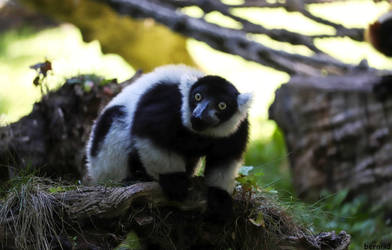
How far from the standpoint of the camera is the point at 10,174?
17.3 feet

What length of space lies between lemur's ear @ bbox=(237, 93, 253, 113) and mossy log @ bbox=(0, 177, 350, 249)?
0.67 metres

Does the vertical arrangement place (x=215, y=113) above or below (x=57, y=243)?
above

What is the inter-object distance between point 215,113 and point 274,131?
17.8ft

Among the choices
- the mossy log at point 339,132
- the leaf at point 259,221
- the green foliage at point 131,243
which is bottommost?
the mossy log at point 339,132

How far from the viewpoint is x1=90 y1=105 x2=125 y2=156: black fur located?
4.80m

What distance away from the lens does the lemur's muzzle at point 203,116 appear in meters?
3.97

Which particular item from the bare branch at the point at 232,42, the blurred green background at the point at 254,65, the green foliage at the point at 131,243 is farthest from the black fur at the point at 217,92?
the bare branch at the point at 232,42

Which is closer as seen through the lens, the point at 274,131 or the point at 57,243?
the point at 57,243

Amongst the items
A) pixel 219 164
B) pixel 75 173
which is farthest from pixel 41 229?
pixel 75 173

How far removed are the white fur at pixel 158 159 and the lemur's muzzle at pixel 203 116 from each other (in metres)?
0.32

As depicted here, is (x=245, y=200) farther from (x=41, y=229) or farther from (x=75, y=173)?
(x=75, y=173)

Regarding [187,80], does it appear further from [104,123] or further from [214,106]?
[104,123]

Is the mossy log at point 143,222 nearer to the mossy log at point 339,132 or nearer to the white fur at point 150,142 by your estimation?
the white fur at point 150,142

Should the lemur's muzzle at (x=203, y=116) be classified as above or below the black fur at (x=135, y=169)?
above
